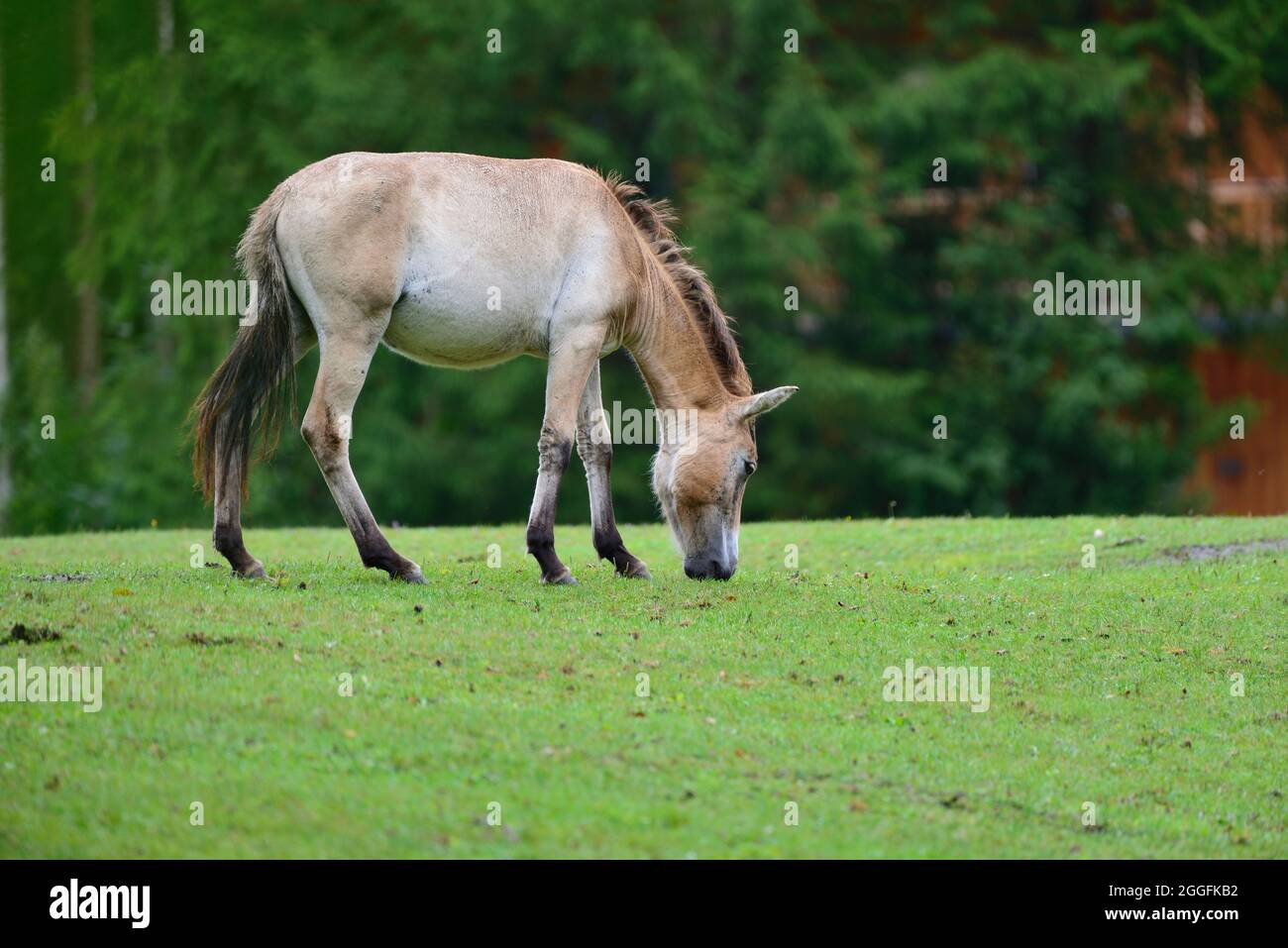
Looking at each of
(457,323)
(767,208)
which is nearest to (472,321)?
(457,323)

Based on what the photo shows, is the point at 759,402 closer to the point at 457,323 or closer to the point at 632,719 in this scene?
the point at 457,323

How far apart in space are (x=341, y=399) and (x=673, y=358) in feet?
7.28

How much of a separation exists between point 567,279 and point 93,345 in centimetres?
1877

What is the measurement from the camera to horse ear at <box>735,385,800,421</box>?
9.54m

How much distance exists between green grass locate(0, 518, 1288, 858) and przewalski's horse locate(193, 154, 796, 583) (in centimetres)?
60

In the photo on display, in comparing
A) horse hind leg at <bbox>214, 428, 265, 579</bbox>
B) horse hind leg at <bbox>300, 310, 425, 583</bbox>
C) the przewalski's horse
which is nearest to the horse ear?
the przewalski's horse

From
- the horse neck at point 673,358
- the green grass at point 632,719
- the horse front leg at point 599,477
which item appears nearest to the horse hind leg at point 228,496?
the green grass at point 632,719

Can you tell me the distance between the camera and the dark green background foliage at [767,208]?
22938mm

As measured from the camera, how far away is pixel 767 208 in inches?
953

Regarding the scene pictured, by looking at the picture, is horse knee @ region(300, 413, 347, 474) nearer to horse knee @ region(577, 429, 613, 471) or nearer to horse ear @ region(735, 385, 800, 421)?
horse knee @ region(577, 429, 613, 471)

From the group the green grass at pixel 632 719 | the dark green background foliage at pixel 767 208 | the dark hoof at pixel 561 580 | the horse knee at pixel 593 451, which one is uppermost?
the dark green background foliage at pixel 767 208

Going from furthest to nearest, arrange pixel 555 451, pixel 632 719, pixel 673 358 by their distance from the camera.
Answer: pixel 673 358
pixel 555 451
pixel 632 719

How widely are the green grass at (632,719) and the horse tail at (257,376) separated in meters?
0.81

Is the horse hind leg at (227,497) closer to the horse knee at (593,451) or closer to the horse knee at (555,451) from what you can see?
the horse knee at (555,451)
